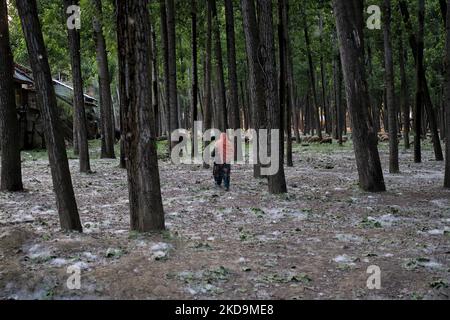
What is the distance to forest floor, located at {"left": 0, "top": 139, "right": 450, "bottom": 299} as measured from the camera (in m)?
5.18

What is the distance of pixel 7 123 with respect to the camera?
11758 mm

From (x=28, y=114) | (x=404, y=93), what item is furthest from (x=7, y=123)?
(x=404, y=93)

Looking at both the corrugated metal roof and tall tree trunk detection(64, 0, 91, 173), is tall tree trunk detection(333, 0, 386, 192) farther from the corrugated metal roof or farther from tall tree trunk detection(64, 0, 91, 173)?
the corrugated metal roof

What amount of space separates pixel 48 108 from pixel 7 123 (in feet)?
18.9

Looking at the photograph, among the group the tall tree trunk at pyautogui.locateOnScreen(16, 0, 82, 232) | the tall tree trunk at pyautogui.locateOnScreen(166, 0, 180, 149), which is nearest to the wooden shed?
the tall tree trunk at pyautogui.locateOnScreen(166, 0, 180, 149)

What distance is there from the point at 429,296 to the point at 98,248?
4237 millimetres

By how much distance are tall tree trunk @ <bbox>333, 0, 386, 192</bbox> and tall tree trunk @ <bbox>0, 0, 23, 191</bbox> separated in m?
8.33

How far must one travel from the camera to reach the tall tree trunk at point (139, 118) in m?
6.74

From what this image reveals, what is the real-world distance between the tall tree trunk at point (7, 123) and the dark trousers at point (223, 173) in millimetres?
5255

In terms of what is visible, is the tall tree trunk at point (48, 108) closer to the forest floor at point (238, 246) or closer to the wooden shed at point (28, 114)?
the forest floor at point (238, 246)

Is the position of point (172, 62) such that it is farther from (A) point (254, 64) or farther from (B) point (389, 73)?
(B) point (389, 73)

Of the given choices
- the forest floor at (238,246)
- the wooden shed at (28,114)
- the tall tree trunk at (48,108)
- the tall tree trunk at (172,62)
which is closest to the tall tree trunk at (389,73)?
the forest floor at (238,246)
